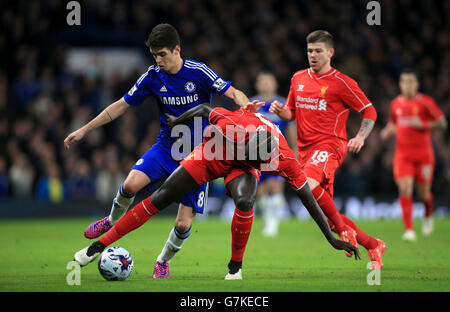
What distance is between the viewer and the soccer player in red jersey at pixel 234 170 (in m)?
6.57

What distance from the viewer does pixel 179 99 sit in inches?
288

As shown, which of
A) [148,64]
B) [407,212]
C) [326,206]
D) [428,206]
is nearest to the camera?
[326,206]

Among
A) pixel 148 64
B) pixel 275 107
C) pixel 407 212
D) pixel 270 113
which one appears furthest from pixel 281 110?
pixel 148 64

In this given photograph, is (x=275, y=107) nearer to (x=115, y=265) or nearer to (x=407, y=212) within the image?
(x=115, y=265)

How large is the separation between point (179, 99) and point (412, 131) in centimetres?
658

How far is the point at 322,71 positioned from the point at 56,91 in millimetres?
11753

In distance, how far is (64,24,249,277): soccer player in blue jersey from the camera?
716cm

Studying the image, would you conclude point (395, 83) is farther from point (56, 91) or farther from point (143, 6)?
point (56, 91)

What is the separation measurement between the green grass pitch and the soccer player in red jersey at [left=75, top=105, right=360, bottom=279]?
0.45 metres

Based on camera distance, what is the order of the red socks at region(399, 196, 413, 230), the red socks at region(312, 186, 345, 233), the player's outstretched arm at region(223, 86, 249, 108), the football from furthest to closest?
the red socks at region(399, 196, 413, 230) < the red socks at region(312, 186, 345, 233) < the player's outstretched arm at region(223, 86, 249, 108) < the football

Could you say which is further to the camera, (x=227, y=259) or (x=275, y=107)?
(x=227, y=259)

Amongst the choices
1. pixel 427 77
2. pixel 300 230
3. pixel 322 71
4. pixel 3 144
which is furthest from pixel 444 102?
pixel 322 71

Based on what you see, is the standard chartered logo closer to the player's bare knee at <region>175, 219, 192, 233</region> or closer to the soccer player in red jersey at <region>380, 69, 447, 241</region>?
the player's bare knee at <region>175, 219, 192, 233</region>

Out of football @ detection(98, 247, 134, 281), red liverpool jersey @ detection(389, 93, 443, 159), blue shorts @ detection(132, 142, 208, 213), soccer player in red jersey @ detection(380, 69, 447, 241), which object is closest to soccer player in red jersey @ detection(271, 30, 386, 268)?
blue shorts @ detection(132, 142, 208, 213)
